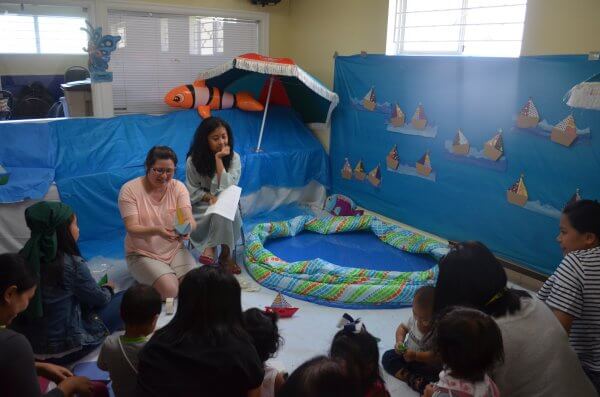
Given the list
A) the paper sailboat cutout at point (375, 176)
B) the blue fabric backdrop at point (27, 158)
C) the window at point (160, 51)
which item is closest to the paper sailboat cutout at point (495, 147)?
the paper sailboat cutout at point (375, 176)

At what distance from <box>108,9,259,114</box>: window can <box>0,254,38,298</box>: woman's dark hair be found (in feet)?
10.5

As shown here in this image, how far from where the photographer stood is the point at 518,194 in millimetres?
3279

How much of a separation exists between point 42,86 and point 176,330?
6.06 m

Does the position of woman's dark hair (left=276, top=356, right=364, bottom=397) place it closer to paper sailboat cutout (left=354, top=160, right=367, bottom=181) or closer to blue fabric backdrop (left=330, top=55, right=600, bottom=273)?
blue fabric backdrop (left=330, top=55, right=600, bottom=273)

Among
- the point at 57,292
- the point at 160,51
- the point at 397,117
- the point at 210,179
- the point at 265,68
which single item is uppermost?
the point at 160,51

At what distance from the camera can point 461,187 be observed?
3.68m

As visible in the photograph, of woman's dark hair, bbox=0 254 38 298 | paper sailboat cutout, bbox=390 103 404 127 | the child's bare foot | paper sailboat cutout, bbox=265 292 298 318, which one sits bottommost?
paper sailboat cutout, bbox=265 292 298 318

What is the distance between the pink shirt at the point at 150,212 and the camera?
285 centimetres

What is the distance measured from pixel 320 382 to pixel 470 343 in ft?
1.62

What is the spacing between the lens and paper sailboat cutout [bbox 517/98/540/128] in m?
3.12

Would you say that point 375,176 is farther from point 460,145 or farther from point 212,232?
point 212,232

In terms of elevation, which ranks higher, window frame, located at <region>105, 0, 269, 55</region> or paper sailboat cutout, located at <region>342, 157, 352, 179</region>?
window frame, located at <region>105, 0, 269, 55</region>

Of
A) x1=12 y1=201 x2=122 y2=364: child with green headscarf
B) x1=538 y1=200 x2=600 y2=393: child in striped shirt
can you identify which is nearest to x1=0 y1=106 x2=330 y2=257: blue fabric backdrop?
x1=12 y1=201 x2=122 y2=364: child with green headscarf

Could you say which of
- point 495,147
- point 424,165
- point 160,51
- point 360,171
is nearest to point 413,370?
point 495,147
